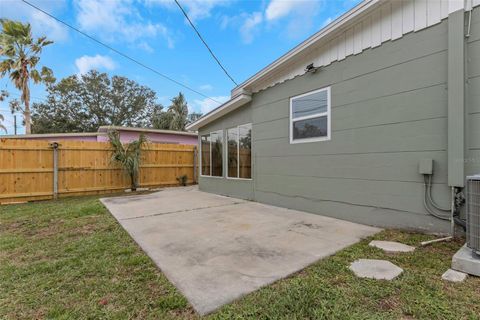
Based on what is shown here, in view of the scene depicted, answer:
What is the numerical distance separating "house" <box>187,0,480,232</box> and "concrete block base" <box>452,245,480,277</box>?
3.48 feet

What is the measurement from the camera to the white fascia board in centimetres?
658

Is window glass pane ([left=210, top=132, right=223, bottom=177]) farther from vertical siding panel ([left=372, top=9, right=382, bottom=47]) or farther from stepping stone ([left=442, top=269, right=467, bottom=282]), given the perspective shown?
stepping stone ([left=442, top=269, right=467, bottom=282])

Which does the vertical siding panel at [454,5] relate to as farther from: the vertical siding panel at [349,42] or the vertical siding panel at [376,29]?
the vertical siding panel at [349,42]

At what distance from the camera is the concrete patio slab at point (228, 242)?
2209mm

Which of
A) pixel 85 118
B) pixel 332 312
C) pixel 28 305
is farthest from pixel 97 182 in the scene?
pixel 85 118

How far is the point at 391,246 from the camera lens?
3.00 meters

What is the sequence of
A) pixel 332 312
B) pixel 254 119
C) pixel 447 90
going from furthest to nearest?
pixel 254 119
pixel 447 90
pixel 332 312

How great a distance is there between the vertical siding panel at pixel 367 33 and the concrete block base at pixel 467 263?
3.31 m

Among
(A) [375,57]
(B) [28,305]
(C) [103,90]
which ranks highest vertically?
(C) [103,90]

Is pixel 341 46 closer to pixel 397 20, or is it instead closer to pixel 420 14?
pixel 397 20

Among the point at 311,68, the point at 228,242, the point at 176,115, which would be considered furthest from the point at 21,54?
the point at 228,242

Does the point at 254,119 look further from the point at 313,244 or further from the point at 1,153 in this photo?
the point at 1,153

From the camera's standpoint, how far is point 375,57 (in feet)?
13.0

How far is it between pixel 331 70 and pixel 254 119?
245 cm
